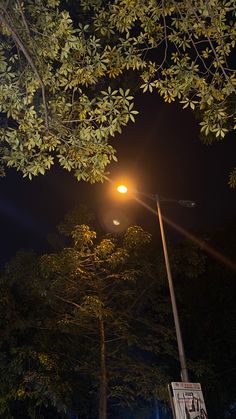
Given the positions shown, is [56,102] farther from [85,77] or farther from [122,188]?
[122,188]

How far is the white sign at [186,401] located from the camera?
727cm

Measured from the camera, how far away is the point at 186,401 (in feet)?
24.4

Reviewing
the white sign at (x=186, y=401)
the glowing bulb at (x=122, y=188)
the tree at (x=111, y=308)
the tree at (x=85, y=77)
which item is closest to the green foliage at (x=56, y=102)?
the tree at (x=85, y=77)

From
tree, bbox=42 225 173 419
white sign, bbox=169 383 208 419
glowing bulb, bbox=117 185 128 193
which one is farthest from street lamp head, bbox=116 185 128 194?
white sign, bbox=169 383 208 419

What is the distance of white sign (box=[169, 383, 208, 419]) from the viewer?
286 inches

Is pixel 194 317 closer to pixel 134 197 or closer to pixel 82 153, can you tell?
pixel 134 197

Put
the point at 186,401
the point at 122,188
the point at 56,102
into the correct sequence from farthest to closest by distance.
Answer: the point at 122,188
the point at 186,401
the point at 56,102

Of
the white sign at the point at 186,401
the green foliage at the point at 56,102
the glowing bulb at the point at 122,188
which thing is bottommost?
the white sign at the point at 186,401

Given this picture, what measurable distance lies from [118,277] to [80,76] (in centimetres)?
735

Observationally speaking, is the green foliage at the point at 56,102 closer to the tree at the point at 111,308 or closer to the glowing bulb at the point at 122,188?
the glowing bulb at the point at 122,188

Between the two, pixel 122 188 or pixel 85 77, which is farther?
pixel 122 188

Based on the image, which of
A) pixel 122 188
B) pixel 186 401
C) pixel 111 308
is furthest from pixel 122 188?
pixel 186 401

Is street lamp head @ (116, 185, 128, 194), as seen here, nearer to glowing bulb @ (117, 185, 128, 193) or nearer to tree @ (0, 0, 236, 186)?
glowing bulb @ (117, 185, 128, 193)

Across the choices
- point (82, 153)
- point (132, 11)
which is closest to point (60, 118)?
point (82, 153)
